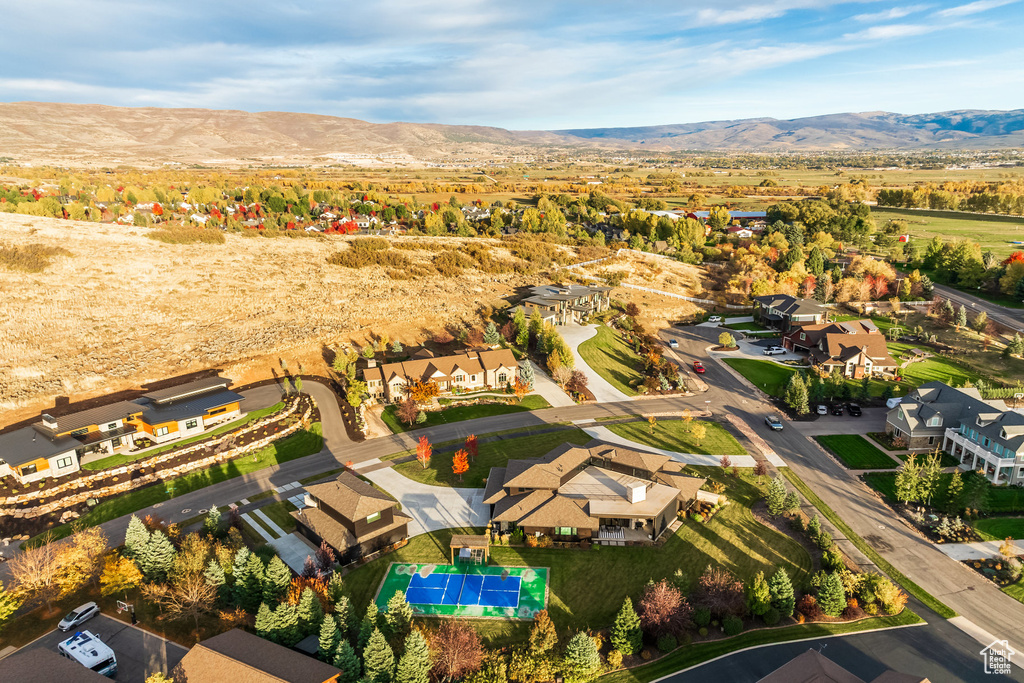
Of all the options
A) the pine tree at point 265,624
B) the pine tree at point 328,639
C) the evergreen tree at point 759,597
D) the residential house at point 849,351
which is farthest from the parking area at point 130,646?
the residential house at point 849,351

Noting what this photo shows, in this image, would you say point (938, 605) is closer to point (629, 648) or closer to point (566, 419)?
point (629, 648)

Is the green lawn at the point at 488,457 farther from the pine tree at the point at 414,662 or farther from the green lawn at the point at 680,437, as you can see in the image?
the pine tree at the point at 414,662

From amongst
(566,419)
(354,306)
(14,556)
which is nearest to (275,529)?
(14,556)

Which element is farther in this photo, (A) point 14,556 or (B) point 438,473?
(B) point 438,473

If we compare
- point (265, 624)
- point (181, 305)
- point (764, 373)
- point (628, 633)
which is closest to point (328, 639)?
point (265, 624)

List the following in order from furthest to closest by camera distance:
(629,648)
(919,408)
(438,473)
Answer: (919,408)
(438,473)
(629,648)

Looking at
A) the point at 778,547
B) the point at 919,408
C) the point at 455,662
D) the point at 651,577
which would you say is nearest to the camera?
the point at 455,662
